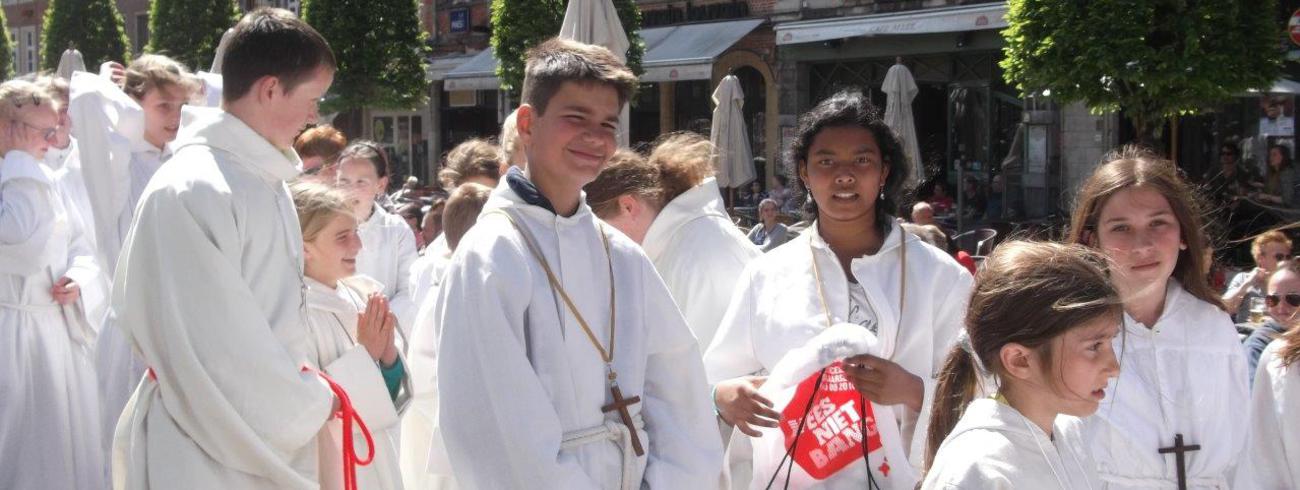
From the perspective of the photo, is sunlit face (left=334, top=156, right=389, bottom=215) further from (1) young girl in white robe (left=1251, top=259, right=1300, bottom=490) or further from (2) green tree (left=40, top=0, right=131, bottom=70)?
(2) green tree (left=40, top=0, right=131, bottom=70)

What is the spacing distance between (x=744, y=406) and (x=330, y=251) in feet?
4.51

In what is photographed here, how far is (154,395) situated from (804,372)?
1.60 metres

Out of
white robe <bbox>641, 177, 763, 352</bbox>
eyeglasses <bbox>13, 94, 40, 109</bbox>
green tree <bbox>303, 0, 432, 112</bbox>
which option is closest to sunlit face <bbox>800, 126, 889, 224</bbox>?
white robe <bbox>641, 177, 763, 352</bbox>

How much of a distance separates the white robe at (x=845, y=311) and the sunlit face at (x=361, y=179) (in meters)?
2.80

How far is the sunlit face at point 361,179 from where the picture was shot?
6023 mm

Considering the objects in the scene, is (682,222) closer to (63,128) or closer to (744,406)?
(744,406)

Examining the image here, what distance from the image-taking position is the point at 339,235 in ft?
12.7

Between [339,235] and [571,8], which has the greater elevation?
[571,8]

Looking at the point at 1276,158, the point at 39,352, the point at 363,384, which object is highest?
the point at 1276,158

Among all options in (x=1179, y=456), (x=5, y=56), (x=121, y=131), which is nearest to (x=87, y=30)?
(x=5, y=56)

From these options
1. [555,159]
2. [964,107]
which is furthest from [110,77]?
[964,107]

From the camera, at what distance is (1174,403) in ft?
10.5

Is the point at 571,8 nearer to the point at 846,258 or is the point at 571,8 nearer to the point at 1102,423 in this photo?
the point at 846,258

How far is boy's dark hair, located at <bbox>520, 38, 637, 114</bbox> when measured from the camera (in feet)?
9.71
